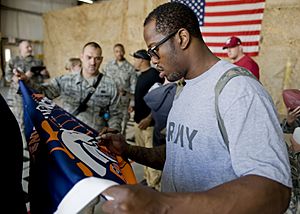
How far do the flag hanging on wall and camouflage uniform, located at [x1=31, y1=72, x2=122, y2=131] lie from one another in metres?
1.11

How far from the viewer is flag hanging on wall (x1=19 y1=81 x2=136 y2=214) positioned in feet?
1.77

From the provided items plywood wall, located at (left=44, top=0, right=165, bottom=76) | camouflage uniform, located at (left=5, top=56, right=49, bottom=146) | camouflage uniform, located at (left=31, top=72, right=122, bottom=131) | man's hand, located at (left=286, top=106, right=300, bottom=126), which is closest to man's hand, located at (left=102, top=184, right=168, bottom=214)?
man's hand, located at (left=286, top=106, right=300, bottom=126)

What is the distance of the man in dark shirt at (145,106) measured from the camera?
107 inches

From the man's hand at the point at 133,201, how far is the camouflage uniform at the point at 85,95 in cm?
193

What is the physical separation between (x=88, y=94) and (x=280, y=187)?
198 cm

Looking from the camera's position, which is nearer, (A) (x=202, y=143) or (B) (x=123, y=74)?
(A) (x=202, y=143)

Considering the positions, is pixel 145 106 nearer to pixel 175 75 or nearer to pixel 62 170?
pixel 175 75

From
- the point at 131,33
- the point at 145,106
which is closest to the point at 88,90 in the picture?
the point at 145,106

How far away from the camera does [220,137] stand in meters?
0.71

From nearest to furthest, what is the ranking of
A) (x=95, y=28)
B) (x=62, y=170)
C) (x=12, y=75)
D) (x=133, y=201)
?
1. (x=133, y=201)
2. (x=62, y=170)
3. (x=12, y=75)
4. (x=95, y=28)

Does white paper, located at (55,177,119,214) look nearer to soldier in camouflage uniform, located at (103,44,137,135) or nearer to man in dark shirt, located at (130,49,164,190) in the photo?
man in dark shirt, located at (130,49,164,190)

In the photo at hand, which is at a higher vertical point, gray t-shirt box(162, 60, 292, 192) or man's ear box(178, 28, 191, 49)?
man's ear box(178, 28, 191, 49)

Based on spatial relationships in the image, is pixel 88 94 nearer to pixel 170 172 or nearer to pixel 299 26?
pixel 170 172

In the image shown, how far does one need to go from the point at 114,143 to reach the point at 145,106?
168 cm
